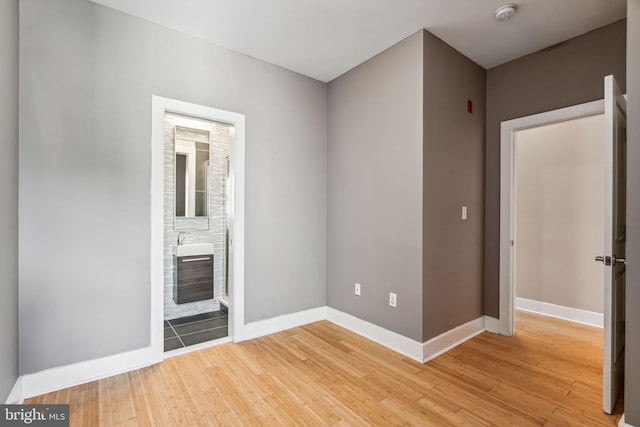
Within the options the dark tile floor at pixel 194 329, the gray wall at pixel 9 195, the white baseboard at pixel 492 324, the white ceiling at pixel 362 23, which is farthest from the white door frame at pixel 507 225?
the gray wall at pixel 9 195

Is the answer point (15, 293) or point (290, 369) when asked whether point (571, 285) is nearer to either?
point (290, 369)

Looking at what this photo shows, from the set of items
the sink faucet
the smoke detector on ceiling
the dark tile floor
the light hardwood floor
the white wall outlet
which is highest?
the smoke detector on ceiling

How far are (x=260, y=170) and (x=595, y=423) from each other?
10.1 feet

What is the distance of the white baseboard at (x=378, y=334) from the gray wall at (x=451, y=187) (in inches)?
6.6

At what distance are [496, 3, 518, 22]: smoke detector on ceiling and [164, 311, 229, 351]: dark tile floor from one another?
12.2ft

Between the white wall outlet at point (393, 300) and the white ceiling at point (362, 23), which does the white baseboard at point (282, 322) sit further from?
the white ceiling at point (362, 23)

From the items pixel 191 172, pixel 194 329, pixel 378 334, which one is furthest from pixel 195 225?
pixel 378 334

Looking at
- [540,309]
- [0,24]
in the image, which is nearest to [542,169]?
[540,309]

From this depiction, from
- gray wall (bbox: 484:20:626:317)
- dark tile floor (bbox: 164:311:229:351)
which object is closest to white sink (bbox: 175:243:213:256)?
dark tile floor (bbox: 164:311:229:351)

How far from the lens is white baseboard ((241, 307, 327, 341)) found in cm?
297

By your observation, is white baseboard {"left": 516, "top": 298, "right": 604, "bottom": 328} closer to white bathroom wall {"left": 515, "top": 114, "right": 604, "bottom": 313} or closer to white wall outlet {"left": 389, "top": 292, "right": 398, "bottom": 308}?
white bathroom wall {"left": 515, "top": 114, "right": 604, "bottom": 313}

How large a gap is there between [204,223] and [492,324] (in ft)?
11.6

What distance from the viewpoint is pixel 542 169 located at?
12.6ft

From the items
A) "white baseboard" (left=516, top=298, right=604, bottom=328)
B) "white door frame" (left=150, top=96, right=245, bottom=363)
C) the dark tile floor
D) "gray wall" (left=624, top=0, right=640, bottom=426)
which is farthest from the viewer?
"white baseboard" (left=516, top=298, right=604, bottom=328)
